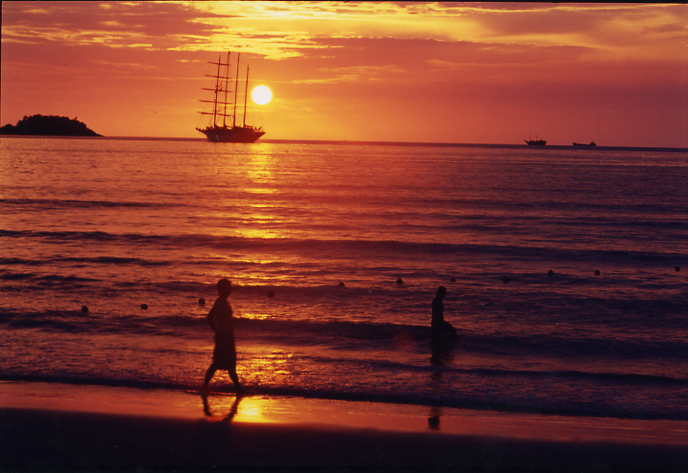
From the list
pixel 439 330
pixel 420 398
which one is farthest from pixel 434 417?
pixel 439 330

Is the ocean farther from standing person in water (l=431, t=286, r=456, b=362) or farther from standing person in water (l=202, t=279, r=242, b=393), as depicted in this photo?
standing person in water (l=202, t=279, r=242, b=393)

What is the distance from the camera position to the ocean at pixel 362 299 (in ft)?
40.0

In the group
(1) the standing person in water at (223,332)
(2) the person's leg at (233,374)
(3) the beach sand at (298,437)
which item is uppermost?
(1) the standing person in water at (223,332)

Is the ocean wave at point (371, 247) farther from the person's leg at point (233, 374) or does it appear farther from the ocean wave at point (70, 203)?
the person's leg at point (233, 374)

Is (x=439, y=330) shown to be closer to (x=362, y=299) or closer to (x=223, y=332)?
(x=223, y=332)

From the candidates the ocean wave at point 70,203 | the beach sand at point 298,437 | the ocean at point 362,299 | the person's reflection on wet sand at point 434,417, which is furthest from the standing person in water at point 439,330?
the ocean wave at point 70,203

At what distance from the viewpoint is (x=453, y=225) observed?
1419 inches

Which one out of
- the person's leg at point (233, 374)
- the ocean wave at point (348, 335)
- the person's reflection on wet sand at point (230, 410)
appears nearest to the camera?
the person's reflection on wet sand at point (230, 410)

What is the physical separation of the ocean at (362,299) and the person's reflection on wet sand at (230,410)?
80cm

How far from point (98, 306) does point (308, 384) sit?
825cm

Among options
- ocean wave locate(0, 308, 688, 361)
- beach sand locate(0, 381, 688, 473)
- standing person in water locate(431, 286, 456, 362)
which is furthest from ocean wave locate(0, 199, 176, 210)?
beach sand locate(0, 381, 688, 473)

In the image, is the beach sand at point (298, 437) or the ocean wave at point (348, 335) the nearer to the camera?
the beach sand at point (298, 437)

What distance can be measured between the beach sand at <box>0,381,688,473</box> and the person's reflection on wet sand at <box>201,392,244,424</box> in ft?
0.09

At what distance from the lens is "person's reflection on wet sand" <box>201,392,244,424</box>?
30.8 feet
